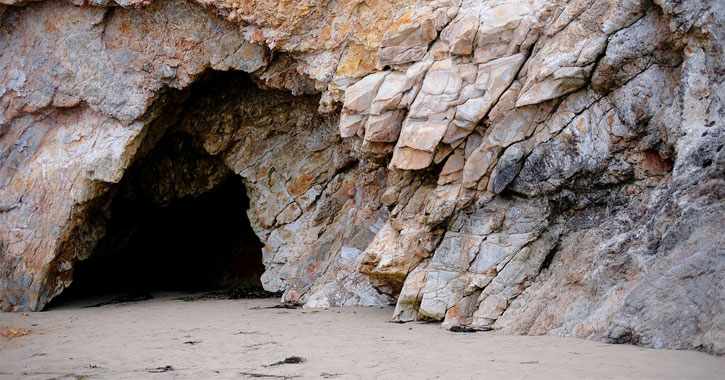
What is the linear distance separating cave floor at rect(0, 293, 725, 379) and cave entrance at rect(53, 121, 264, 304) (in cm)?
384

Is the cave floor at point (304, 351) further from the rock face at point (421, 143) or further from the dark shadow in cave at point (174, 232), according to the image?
the dark shadow in cave at point (174, 232)

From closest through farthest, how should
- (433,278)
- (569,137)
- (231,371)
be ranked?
1. (231,371)
2. (569,137)
3. (433,278)

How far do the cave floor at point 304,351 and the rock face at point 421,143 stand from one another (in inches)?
21.5

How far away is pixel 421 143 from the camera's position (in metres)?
8.57

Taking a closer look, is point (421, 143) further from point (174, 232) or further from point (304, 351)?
point (174, 232)

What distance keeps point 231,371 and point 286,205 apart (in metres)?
6.72

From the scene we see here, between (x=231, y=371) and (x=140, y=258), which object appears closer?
(x=231, y=371)

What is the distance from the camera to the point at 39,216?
11070 mm

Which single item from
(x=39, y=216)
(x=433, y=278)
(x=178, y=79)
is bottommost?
(x=433, y=278)

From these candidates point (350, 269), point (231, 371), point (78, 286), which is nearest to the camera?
point (231, 371)

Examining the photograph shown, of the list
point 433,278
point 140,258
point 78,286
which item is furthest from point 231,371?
point 140,258

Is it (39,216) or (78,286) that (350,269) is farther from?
(78,286)

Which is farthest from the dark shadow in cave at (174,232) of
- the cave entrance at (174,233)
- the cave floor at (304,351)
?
the cave floor at (304,351)

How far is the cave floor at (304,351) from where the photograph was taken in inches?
206
